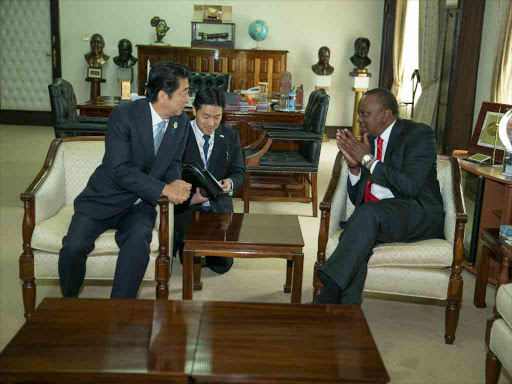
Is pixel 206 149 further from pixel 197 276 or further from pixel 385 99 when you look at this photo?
pixel 385 99

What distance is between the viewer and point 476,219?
4.11 m

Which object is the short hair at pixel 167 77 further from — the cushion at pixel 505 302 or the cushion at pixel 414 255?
the cushion at pixel 505 302

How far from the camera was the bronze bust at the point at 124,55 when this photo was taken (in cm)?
1016

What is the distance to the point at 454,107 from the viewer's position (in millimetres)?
5898

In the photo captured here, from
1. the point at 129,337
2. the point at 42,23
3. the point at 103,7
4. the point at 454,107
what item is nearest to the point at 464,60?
the point at 454,107

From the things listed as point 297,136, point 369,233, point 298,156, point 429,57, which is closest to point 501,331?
point 369,233

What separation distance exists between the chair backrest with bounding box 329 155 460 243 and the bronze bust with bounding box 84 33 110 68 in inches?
294

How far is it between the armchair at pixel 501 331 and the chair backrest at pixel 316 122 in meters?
2.82

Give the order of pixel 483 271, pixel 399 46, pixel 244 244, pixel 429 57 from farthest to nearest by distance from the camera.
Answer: pixel 399 46 < pixel 429 57 < pixel 483 271 < pixel 244 244

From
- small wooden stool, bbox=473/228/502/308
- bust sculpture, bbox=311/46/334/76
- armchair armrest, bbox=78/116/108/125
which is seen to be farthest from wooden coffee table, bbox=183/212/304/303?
bust sculpture, bbox=311/46/334/76

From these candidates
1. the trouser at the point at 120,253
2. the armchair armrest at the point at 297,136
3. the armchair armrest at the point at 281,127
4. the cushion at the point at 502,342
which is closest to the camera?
the cushion at the point at 502,342

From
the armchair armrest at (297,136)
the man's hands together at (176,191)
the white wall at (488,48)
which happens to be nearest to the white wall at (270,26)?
the white wall at (488,48)

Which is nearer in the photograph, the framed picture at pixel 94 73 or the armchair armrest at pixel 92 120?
the armchair armrest at pixel 92 120

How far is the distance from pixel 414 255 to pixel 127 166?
5.20 feet
